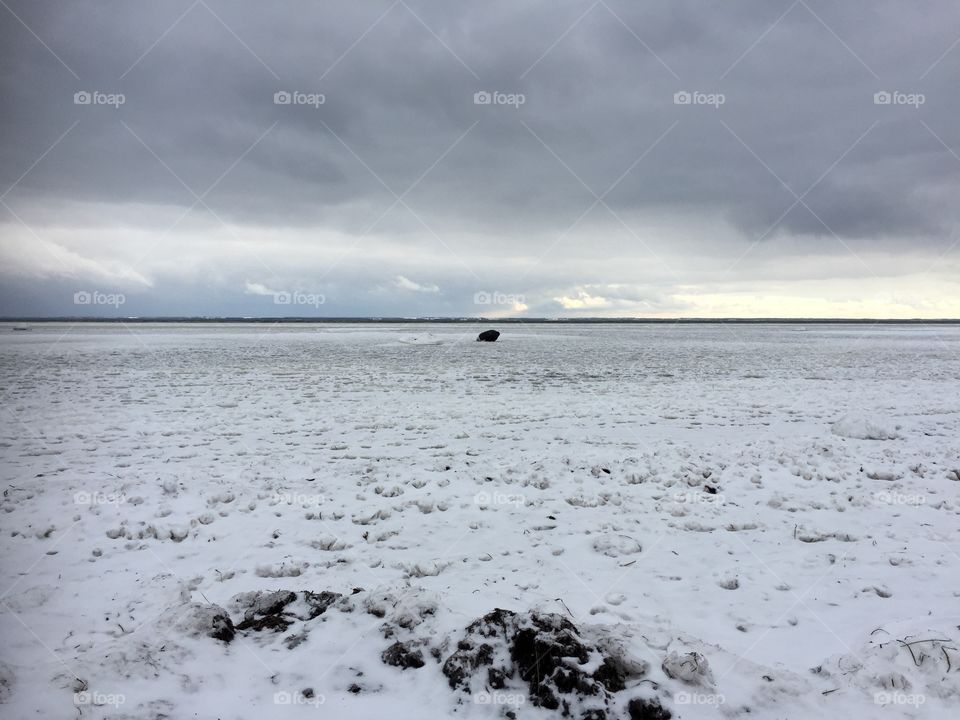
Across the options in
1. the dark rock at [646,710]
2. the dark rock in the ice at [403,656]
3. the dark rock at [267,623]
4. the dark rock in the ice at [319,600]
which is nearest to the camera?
the dark rock at [646,710]

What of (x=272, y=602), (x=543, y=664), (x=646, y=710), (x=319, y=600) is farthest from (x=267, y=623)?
(x=646, y=710)

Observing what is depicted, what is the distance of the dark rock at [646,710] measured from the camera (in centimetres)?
336

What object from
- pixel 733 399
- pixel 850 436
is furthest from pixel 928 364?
pixel 850 436

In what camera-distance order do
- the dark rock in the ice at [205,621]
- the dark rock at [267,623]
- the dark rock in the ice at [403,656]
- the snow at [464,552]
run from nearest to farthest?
the snow at [464,552] → the dark rock in the ice at [403,656] → the dark rock in the ice at [205,621] → the dark rock at [267,623]

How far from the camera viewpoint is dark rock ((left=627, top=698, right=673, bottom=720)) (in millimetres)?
3359

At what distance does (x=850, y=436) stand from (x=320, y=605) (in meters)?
11.6

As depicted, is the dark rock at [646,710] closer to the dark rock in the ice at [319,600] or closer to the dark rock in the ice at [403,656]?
the dark rock in the ice at [403,656]

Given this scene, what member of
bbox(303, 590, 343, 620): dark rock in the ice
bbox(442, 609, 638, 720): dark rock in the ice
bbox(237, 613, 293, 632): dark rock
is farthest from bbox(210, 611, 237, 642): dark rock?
bbox(442, 609, 638, 720): dark rock in the ice

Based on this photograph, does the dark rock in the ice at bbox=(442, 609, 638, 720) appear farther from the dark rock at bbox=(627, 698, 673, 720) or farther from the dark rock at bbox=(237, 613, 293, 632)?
the dark rock at bbox=(237, 613, 293, 632)

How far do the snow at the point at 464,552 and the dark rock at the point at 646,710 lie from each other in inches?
2.7

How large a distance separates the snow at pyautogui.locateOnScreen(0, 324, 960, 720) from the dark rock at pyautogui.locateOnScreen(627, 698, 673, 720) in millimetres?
69

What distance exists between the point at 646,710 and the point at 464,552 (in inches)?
119

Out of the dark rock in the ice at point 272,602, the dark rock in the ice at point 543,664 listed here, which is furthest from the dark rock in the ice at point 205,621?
the dark rock in the ice at point 543,664

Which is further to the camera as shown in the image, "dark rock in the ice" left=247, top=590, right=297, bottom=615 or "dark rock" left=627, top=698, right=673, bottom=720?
"dark rock in the ice" left=247, top=590, right=297, bottom=615
